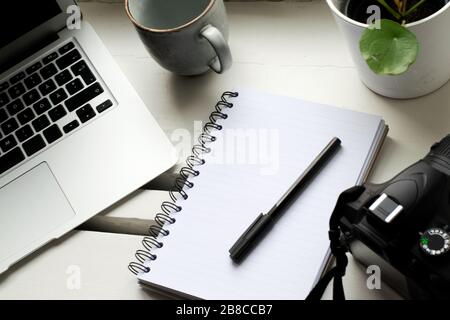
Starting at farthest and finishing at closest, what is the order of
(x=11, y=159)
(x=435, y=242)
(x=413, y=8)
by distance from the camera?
(x=11, y=159), (x=413, y=8), (x=435, y=242)

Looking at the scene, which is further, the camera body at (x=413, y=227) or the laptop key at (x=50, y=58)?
the laptop key at (x=50, y=58)

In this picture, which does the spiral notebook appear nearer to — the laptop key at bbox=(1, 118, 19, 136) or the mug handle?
the mug handle

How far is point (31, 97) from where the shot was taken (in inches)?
28.2

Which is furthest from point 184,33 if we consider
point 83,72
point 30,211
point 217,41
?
point 30,211

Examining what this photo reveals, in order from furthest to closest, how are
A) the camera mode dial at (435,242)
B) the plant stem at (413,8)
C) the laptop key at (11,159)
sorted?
the laptop key at (11,159) < the plant stem at (413,8) < the camera mode dial at (435,242)

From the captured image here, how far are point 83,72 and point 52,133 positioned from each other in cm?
8

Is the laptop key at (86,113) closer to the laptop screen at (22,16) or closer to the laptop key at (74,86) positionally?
the laptop key at (74,86)

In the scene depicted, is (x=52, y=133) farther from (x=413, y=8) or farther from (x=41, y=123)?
(x=413, y=8)

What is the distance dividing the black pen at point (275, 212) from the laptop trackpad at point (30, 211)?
19 centimetres

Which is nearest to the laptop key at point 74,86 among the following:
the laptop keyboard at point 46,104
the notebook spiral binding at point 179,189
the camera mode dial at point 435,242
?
the laptop keyboard at point 46,104

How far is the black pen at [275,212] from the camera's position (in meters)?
0.59

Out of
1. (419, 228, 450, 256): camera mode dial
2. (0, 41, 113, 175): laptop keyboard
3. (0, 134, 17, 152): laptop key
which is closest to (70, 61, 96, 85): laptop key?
(0, 41, 113, 175): laptop keyboard
